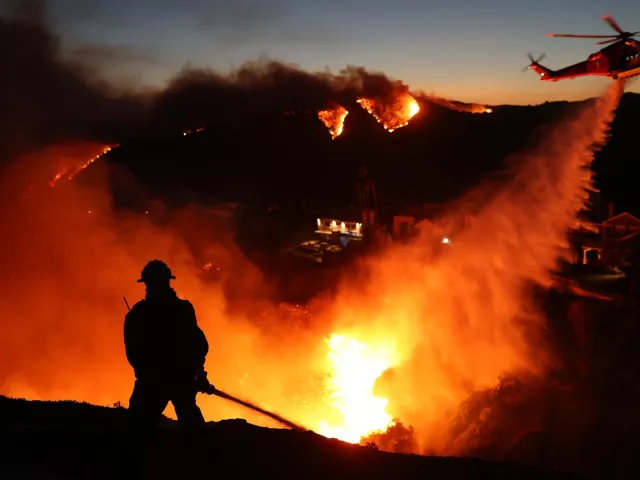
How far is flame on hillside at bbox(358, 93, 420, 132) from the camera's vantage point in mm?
18828

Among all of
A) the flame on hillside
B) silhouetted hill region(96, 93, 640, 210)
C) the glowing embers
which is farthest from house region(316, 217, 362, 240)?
the flame on hillside

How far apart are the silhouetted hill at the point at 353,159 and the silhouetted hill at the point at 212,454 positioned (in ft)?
106

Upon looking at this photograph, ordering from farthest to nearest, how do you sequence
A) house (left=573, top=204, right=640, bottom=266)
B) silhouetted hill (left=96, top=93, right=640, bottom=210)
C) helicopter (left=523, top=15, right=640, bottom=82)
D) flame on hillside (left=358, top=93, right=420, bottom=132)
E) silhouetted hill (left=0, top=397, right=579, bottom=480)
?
silhouetted hill (left=96, top=93, right=640, bottom=210), house (left=573, top=204, right=640, bottom=266), flame on hillside (left=358, top=93, right=420, bottom=132), helicopter (left=523, top=15, right=640, bottom=82), silhouetted hill (left=0, top=397, right=579, bottom=480)

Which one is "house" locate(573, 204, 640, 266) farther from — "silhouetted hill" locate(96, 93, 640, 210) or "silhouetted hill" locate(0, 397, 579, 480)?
"silhouetted hill" locate(0, 397, 579, 480)

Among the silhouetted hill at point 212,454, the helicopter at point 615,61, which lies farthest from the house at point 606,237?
the silhouetted hill at point 212,454

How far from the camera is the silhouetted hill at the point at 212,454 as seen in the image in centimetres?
476

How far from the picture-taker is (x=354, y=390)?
19328 mm

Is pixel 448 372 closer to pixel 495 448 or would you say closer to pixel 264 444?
pixel 495 448

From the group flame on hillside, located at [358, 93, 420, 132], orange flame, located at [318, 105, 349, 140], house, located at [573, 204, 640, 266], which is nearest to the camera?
orange flame, located at [318, 105, 349, 140]

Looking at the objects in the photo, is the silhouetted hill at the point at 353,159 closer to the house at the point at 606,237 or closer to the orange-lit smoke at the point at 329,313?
the house at the point at 606,237

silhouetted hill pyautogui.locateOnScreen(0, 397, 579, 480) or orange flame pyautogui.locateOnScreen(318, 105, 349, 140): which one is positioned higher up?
orange flame pyautogui.locateOnScreen(318, 105, 349, 140)

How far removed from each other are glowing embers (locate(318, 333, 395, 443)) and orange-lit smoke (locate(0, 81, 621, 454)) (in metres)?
0.06

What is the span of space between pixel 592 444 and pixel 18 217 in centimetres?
1828

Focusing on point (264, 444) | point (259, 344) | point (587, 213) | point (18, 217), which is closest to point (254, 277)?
point (259, 344)
